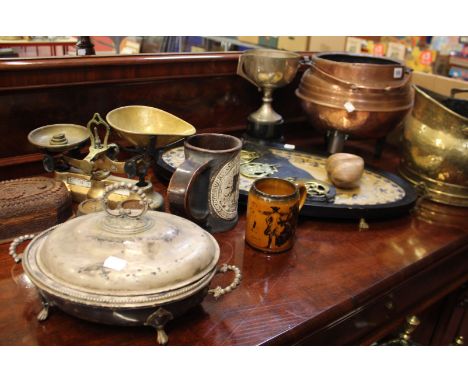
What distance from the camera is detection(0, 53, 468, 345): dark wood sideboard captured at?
68 cm

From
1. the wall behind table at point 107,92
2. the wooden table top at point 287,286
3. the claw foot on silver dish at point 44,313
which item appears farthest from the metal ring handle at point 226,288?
the wall behind table at point 107,92

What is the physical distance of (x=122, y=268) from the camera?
0.61m

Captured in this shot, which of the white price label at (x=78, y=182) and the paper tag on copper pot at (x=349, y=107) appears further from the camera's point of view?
the paper tag on copper pot at (x=349, y=107)

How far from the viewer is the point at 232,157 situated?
2.82 feet

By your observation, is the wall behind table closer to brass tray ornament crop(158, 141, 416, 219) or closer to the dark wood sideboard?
the dark wood sideboard

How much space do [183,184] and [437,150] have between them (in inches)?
27.7

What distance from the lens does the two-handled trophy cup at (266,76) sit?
49.6 inches

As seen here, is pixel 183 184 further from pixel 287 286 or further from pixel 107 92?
pixel 107 92

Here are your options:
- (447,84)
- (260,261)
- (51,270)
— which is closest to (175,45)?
(447,84)

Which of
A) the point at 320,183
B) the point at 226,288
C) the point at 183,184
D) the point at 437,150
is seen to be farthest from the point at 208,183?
the point at 437,150

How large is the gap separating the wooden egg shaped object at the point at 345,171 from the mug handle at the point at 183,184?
0.39 m

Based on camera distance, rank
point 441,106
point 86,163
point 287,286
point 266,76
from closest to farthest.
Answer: point 287,286 < point 86,163 < point 441,106 < point 266,76

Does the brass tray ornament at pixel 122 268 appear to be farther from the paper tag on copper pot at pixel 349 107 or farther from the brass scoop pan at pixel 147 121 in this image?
the paper tag on copper pot at pixel 349 107

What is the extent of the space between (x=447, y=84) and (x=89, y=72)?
1.09m
